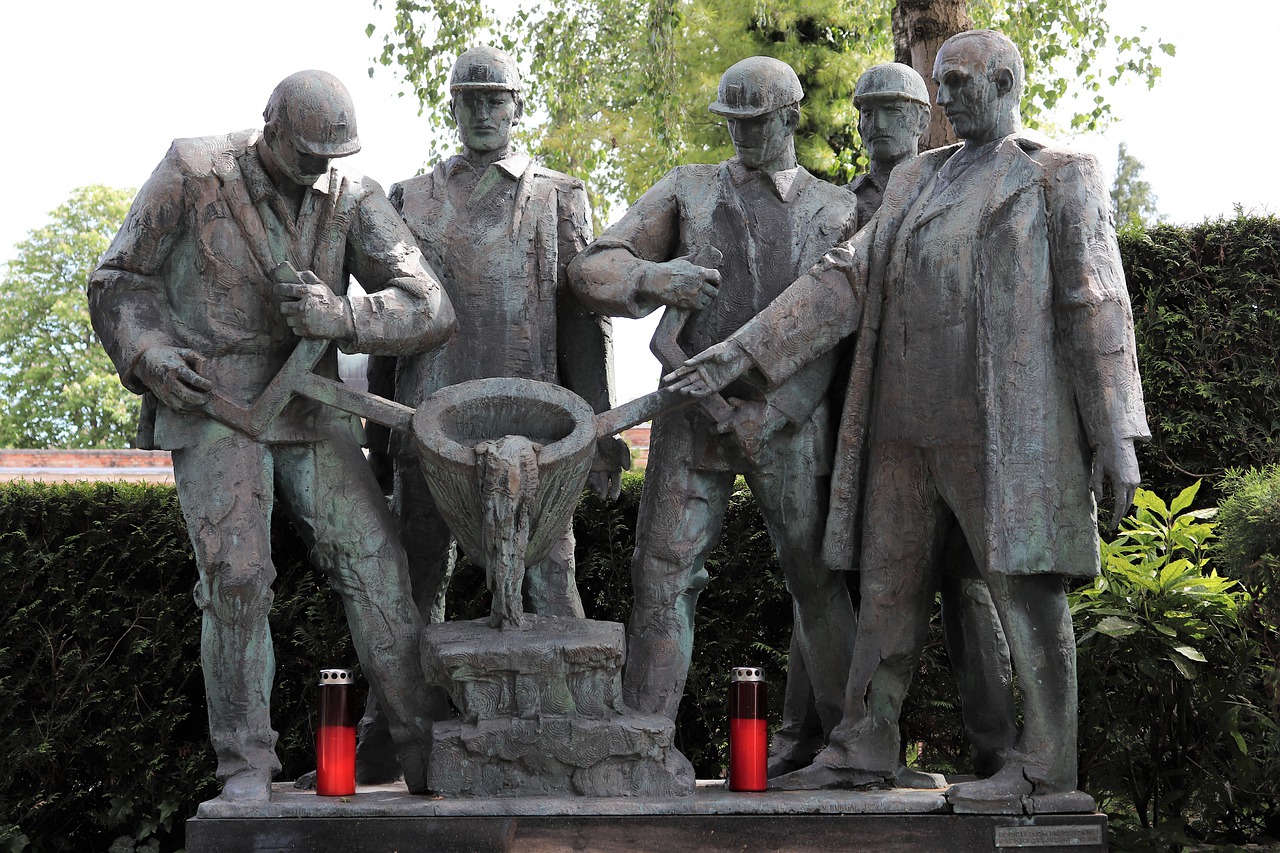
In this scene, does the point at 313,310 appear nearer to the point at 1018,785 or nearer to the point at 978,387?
the point at 978,387

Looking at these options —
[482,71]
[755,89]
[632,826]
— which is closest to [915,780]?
[632,826]

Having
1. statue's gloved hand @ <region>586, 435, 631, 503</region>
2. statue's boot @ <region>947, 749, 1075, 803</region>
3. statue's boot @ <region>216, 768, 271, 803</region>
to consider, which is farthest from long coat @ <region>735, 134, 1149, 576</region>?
statue's boot @ <region>216, 768, 271, 803</region>

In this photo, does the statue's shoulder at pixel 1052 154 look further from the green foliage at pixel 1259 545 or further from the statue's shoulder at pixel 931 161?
the green foliage at pixel 1259 545

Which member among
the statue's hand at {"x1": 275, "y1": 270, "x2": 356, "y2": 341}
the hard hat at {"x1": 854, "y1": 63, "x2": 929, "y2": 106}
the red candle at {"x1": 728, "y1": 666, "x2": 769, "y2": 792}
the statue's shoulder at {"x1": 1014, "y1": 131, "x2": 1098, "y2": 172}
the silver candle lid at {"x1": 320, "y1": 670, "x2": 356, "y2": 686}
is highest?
the hard hat at {"x1": 854, "y1": 63, "x2": 929, "y2": 106}

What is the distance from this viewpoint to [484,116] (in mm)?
5523

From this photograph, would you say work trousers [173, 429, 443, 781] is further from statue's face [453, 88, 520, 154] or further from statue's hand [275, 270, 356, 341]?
statue's face [453, 88, 520, 154]

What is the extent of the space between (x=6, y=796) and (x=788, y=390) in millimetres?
3855

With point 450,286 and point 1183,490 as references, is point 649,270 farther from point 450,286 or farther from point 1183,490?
point 1183,490

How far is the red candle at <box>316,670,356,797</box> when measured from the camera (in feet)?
16.5

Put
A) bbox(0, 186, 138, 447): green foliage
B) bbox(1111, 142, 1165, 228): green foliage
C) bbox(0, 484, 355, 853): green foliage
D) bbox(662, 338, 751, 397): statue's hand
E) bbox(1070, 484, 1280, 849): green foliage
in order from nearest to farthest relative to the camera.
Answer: bbox(662, 338, 751, 397): statue's hand, bbox(1070, 484, 1280, 849): green foliage, bbox(0, 484, 355, 853): green foliage, bbox(0, 186, 138, 447): green foliage, bbox(1111, 142, 1165, 228): green foliage

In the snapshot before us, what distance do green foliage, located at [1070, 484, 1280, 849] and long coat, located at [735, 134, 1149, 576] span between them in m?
1.56

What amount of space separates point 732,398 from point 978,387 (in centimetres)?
83

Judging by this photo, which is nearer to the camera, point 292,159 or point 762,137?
point 292,159

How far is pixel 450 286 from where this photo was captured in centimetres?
552
